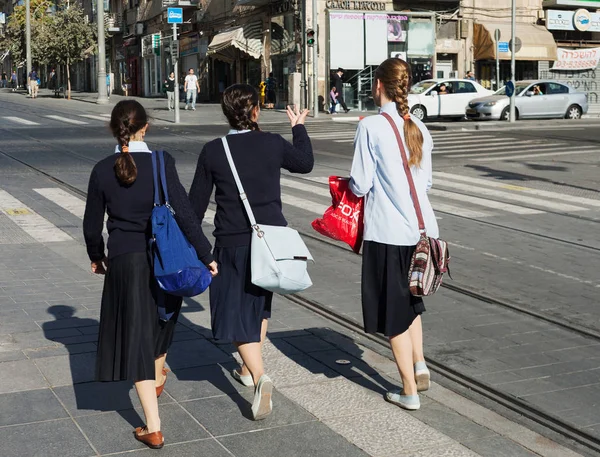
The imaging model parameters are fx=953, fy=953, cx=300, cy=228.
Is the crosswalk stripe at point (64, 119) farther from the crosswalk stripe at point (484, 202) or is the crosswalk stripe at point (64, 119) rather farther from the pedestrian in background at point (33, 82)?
the pedestrian in background at point (33, 82)

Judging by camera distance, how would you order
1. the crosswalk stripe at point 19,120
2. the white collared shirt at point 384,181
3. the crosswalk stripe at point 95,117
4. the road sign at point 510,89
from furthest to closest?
1. the crosswalk stripe at point 95,117
2. the road sign at point 510,89
3. the crosswalk stripe at point 19,120
4. the white collared shirt at point 384,181

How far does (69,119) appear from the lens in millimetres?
30031

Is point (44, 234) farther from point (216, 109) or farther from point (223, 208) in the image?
point (216, 109)

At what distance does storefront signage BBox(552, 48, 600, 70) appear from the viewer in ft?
137

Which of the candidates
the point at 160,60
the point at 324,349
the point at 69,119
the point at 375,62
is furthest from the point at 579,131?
the point at 160,60

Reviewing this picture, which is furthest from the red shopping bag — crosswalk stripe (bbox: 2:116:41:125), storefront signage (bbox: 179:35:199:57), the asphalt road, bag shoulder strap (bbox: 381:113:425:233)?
storefront signage (bbox: 179:35:199:57)

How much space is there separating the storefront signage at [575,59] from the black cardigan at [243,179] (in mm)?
39470

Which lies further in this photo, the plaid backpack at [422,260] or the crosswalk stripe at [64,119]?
the crosswalk stripe at [64,119]

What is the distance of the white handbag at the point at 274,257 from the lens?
4531mm

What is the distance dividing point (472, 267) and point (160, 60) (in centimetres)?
4500

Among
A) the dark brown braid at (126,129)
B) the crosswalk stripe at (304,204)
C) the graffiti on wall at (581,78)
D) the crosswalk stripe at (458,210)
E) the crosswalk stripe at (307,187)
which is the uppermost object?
the graffiti on wall at (581,78)

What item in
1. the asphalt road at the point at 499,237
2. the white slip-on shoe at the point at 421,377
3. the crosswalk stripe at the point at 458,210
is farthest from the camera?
the crosswalk stripe at the point at 458,210

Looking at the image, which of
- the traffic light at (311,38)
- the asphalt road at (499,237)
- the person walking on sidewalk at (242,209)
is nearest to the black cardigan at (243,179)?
the person walking on sidewalk at (242,209)

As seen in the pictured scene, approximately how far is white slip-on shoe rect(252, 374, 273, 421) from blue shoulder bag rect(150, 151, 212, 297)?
65 cm
